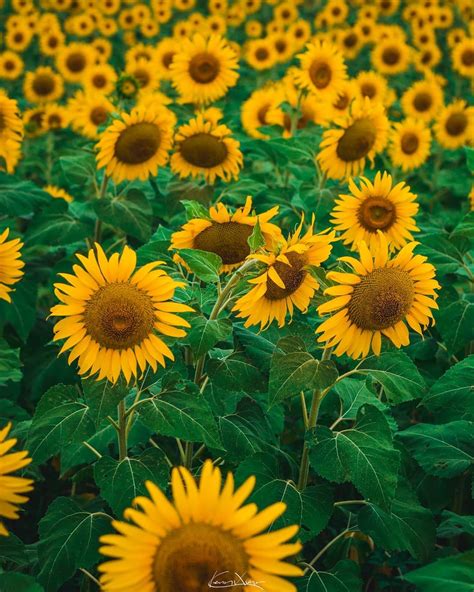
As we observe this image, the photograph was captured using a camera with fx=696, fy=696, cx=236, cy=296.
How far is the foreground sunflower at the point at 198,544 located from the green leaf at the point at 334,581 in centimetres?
76

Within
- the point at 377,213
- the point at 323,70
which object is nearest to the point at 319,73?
the point at 323,70

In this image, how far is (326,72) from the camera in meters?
4.02

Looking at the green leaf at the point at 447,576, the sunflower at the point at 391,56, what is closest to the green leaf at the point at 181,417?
the green leaf at the point at 447,576

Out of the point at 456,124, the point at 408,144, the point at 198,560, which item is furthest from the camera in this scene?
the point at 456,124

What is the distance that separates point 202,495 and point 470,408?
3.44 ft

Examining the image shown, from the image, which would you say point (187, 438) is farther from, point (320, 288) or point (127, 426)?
point (320, 288)

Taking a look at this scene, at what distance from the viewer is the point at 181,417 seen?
168 cm

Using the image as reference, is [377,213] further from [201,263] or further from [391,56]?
[391,56]

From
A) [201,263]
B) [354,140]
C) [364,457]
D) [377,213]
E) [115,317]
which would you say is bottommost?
[364,457]

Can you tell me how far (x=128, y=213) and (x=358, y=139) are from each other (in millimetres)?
1064

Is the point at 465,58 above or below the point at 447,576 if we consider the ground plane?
above

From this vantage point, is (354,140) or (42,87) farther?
(42,87)

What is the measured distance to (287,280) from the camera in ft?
5.80

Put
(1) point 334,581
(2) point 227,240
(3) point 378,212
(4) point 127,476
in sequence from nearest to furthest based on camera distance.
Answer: (4) point 127,476
(1) point 334,581
(2) point 227,240
(3) point 378,212
